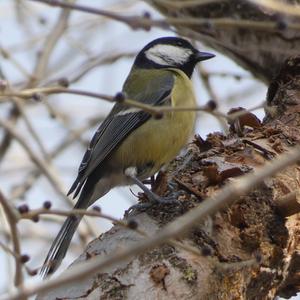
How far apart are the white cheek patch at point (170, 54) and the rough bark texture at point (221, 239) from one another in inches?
44.4

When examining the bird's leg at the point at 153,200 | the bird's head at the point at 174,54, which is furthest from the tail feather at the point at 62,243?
the bird's head at the point at 174,54

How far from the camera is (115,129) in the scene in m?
3.38

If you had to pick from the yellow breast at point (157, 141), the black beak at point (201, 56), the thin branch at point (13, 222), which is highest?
the black beak at point (201, 56)

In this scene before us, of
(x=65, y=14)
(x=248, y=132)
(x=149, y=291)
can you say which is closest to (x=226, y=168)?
(x=248, y=132)

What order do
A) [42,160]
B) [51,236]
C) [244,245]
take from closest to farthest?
[244,245], [42,160], [51,236]

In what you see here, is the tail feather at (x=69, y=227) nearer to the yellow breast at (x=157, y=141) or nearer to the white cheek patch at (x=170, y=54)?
the yellow breast at (x=157, y=141)

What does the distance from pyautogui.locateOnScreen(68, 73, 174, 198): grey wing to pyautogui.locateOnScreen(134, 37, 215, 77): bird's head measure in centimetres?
47

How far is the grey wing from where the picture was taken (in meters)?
3.24

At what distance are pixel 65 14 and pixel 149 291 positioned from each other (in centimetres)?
238

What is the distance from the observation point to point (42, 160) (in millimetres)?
3914

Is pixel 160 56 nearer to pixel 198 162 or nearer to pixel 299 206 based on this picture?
pixel 198 162

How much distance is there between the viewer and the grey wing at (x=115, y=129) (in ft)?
10.6

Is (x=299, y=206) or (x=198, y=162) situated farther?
(x=198, y=162)

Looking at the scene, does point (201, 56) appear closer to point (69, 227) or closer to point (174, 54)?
point (174, 54)
